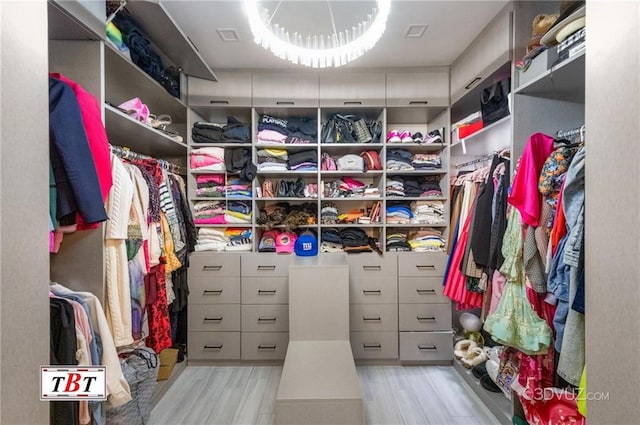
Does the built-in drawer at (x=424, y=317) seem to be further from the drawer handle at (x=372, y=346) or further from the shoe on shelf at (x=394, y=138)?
the shoe on shelf at (x=394, y=138)

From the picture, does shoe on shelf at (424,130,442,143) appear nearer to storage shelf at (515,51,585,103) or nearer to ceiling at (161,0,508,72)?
ceiling at (161,0,508,72)

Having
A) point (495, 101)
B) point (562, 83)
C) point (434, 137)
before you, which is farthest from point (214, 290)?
point (562, 83)

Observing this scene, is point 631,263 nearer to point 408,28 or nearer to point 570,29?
point 570,29

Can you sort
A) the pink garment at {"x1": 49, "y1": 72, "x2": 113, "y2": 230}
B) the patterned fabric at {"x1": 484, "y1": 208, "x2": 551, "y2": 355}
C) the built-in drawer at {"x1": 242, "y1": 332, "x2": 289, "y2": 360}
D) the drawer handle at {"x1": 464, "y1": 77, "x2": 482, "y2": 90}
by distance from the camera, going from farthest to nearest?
the built-in drawer at {"x1": 242, "y1": 332, "x2": 289, "y2": 360}
the drawer handle at {"x1": 464, "y1": 77, "x2": 482, "y2": 90}
the patterned fabric at {"x1": 484, "y1": 208, "x2": 551, "y2": 355}
the pink garment at {"x1": 49, "y1": 72, "x2": 113, "y2": 230}

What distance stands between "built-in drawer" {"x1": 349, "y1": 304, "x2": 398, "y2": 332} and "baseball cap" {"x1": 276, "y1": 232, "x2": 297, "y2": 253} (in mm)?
724

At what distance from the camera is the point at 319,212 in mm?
2361

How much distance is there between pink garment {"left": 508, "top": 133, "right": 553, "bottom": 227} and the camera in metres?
1.35

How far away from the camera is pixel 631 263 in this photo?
70 cm

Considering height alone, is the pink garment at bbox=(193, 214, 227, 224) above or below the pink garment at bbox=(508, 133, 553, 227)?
below

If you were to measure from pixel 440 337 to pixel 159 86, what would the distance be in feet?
9.43

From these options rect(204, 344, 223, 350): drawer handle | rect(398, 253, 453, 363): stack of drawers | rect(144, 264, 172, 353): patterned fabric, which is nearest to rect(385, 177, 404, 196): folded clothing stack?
rect(398, 253, 453, 363): stack of drawers

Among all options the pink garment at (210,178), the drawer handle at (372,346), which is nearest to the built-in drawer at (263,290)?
the drawer handle at (372,346)

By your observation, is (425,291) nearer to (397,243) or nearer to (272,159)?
(397,243)

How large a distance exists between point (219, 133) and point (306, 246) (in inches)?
48.7
